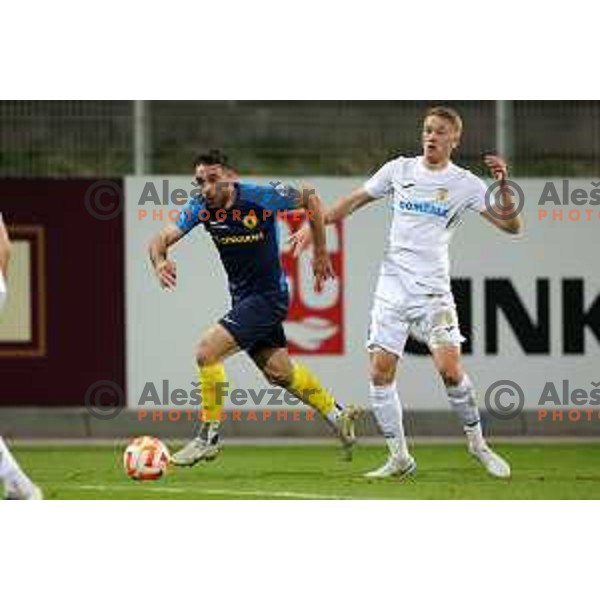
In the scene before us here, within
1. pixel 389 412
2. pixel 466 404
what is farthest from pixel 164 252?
pixel 466 404

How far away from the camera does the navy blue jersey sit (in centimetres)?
1290

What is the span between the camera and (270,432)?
17.0 m

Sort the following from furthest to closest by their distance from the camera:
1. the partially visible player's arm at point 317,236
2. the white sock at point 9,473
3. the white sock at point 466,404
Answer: the white sock at point 466,404, the partially visible player's arm at point 317,236, the white sock at point 9,473

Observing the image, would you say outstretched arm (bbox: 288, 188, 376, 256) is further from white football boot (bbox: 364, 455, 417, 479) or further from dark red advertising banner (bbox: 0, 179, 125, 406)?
dark red advertising banner (bbox: 0, 179, 125, 406)

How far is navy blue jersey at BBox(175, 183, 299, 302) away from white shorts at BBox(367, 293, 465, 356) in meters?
0.84

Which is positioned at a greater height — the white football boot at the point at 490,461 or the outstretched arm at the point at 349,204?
the outstretched arm at the point at 349,204

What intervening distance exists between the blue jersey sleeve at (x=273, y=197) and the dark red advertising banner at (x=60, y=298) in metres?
4.46

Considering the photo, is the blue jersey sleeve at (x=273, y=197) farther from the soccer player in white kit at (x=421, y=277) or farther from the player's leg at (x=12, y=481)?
the player's leg at (x=12, y=481)

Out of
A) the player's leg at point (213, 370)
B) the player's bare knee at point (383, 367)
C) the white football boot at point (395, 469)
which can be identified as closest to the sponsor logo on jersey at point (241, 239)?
the player's leg at point (213, 370)

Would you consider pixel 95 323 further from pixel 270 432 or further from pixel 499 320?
pixel 499 320

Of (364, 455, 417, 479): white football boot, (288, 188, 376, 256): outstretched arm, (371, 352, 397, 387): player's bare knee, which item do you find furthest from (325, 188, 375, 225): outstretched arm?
(364, 455, 417, 479): white football boot

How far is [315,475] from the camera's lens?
13438 mm

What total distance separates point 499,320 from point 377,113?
184cm

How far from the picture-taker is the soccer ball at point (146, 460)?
1273 centimetres
